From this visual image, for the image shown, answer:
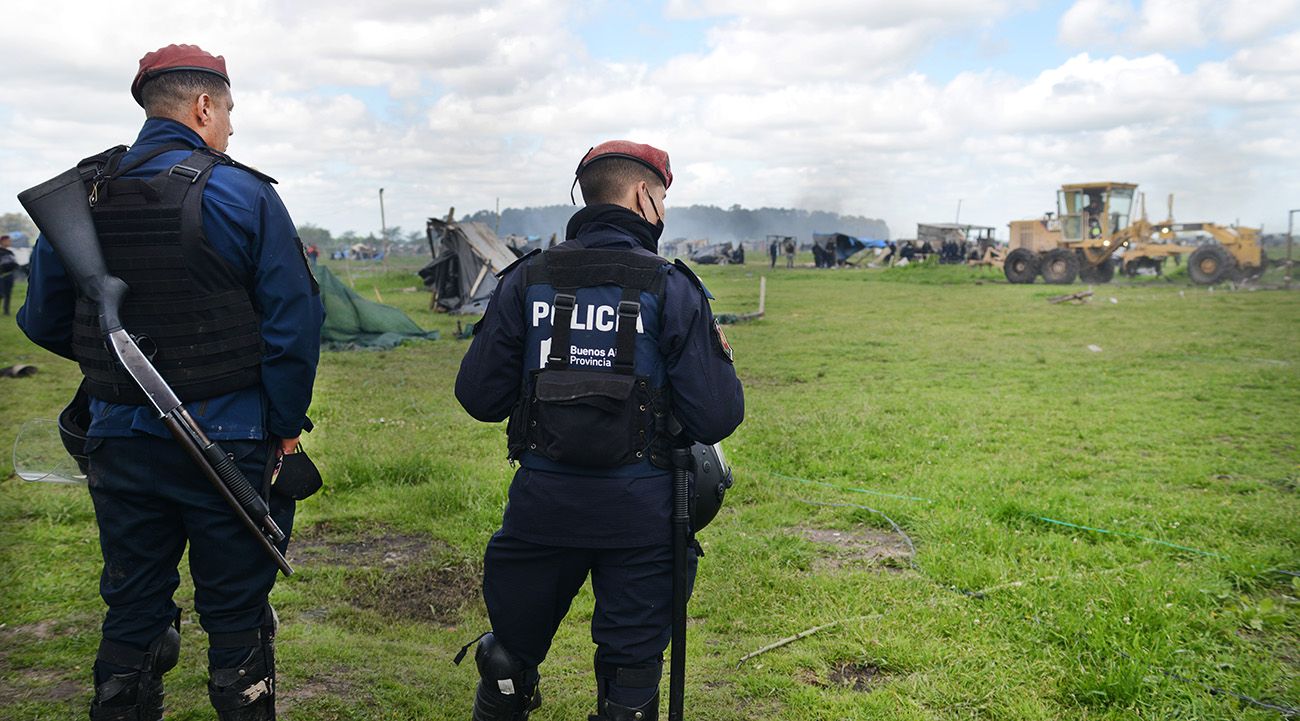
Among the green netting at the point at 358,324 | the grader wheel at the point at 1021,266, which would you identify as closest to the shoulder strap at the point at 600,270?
the green netting at the point at 358,324

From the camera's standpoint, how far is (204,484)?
9.09 feet

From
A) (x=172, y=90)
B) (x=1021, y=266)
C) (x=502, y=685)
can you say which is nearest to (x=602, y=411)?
(x=502, y=685)

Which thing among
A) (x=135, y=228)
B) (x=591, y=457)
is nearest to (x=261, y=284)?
(x=135, y=228)

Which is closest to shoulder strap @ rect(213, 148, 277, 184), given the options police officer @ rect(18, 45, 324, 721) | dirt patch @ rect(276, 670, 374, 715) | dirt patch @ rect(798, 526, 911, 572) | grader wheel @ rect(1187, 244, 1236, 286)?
police officer @ rect(18, 45, 324, 721)

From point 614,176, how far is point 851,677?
242cm

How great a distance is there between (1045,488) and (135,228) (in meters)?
5.72

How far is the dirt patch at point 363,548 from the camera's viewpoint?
5.20 metres

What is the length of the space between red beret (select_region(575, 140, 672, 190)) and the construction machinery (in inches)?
1086

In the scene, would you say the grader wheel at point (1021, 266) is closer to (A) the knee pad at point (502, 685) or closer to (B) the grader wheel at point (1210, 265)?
(B) the grader wheel at point (1210, 265)

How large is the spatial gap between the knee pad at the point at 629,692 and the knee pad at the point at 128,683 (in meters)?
1.43

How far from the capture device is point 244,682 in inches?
112

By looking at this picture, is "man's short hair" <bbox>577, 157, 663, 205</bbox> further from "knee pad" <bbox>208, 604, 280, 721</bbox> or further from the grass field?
the grass field

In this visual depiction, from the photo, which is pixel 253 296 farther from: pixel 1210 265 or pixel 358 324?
pixel 1210 265

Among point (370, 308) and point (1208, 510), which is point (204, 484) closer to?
point (1208, 510)
